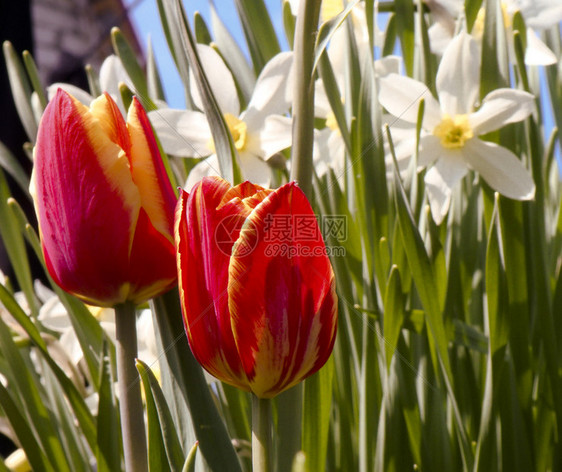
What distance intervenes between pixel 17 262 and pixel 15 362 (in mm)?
199

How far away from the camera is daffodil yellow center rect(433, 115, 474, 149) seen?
57 centimetres

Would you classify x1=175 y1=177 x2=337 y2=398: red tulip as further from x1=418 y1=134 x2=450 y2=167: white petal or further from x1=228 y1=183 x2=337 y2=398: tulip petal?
x1=418 y1=134 x2=450 y2=167: white petal

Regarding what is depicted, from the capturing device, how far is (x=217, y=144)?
38 centimetres

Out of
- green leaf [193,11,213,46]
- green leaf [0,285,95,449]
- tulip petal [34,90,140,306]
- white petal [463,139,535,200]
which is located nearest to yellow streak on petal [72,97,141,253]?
tulip petal [34,90,140,306]

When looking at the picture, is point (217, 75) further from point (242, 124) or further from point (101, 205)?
point (101, 205)

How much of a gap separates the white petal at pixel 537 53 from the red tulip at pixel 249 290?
1.25 ft

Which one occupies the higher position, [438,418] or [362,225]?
[362,225]

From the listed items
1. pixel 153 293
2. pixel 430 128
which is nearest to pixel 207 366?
pixel 153 293

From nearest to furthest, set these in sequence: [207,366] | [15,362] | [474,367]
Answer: [207,366] → [15,362] → [474,367]

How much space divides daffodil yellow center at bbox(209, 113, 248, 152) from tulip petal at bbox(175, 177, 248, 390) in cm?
29

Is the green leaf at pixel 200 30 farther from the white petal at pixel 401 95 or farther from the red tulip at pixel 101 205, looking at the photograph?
the red tulip at pixel 101 205

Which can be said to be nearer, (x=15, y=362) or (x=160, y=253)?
(x=160, y=253)

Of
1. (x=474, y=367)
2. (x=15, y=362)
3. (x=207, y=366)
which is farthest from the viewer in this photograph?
(x=474, y=367)

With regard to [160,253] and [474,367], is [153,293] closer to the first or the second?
[160,253]
